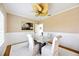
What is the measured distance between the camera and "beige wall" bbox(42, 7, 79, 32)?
2.53 m

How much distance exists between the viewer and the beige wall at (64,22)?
8.31ft

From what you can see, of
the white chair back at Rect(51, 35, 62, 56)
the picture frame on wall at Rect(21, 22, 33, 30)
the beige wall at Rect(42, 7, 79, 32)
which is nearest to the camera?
the white chair back at Rect(51, 35, 62, 56)

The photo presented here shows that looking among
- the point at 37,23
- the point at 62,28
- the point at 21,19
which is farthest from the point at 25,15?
the point at 62,28

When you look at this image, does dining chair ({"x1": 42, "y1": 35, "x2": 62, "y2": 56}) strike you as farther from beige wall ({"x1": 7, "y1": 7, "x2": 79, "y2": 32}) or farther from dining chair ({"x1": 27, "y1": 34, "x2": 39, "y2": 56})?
beige wall ({"x1": 7, "y1": 7, "x2": 79, "y2": 32})

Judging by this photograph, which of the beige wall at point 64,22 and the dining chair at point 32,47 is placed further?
the beige wall at point 64,22

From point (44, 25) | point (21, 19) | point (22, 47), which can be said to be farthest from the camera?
point (44, 25)

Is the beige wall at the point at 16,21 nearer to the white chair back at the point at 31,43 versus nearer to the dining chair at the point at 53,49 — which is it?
the white chair back at the point at 31,43

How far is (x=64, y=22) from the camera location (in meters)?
2.72

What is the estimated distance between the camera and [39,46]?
8.68 feet

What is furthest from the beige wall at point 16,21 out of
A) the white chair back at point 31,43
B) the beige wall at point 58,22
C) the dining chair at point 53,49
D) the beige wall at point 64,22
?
the dining chair at point 53,49

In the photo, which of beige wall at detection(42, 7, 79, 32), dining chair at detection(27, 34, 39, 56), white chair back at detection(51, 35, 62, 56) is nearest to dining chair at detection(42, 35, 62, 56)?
white chair back at detection(51, 35, 62, 56)

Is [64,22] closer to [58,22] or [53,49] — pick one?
[58,22]

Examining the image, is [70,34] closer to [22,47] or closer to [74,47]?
[74,47]

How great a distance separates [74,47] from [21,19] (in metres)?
1.60
